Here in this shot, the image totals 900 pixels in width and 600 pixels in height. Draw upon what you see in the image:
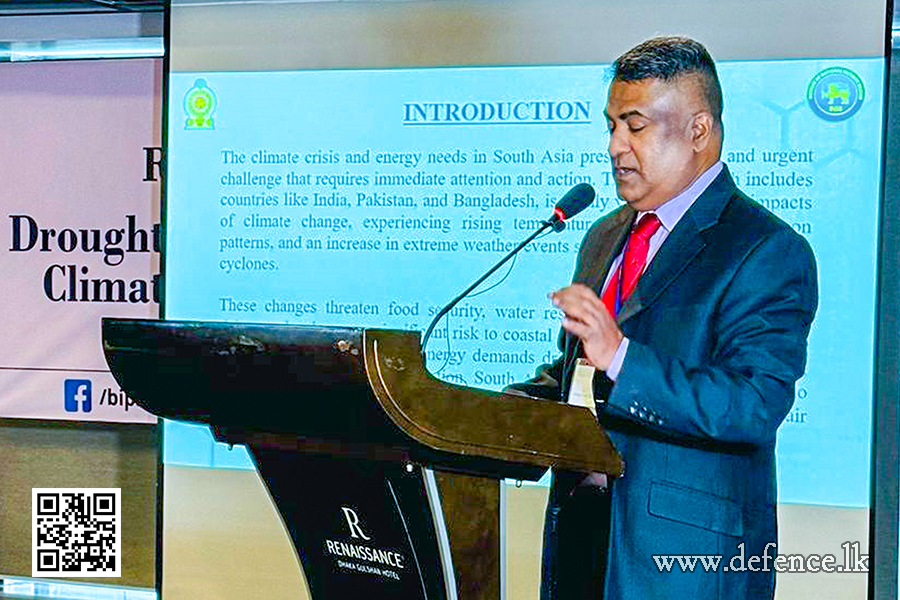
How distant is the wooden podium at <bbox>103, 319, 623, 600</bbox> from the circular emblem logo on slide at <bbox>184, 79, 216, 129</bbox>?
2137 millimetres

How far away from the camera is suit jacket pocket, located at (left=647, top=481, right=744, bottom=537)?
2.65 m

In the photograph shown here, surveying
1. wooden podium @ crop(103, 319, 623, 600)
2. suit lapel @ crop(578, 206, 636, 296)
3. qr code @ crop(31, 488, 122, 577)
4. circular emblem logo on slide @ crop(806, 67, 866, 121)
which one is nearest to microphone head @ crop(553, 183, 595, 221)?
suit lapel @ crop(578, 206, 636, 296)

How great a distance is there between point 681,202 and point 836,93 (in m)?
0.81

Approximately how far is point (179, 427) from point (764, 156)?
1.99 metres

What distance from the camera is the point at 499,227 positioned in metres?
3.85

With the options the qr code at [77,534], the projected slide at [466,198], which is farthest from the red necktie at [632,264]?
the qr code at [77,534]

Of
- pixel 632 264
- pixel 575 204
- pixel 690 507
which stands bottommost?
pixel 690 507

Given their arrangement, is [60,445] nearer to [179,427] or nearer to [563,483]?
[179,427]

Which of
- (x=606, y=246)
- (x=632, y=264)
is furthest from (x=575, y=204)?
(x=606, y=246)

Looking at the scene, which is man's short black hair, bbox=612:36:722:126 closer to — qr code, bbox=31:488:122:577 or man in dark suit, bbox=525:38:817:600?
man in dark suit, bbox=525:38:817:600

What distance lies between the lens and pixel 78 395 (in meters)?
4.80

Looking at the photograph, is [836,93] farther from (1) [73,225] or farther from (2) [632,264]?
(1) [73,225]

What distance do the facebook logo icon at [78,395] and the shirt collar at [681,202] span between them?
2501mm

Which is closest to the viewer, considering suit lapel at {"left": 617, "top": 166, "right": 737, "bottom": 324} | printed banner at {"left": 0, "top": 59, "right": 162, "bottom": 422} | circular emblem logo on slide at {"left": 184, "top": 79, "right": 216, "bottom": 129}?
suit lapel at {"left": 617, "top": 166, "right": 737, "bottom": 324}
